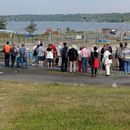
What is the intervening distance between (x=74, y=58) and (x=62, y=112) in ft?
53.6

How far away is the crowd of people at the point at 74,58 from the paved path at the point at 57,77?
2.00 ft

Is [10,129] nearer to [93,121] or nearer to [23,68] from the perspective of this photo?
[93,121]

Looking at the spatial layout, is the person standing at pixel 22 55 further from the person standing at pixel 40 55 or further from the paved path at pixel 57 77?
the paved path at pixel 57 77

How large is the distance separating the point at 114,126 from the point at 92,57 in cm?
1653

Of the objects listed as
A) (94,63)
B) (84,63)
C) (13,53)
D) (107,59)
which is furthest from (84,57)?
(13,53)

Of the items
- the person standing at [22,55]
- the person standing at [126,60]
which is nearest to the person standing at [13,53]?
the person standing at [22,55]

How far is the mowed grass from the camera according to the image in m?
8.84

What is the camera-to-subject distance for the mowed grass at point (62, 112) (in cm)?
884

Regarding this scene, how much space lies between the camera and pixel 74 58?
2648 cm

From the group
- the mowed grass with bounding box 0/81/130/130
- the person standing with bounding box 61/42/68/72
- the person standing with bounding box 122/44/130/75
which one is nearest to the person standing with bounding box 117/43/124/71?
the person standing with bounding box 122/44/130/75

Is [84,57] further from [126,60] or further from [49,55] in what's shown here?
[49,55]

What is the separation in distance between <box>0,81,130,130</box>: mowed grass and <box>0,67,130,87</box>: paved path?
793cm

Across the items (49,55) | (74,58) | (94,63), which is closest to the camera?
(94,63)

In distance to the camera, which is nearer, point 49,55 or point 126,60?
point 126,60
